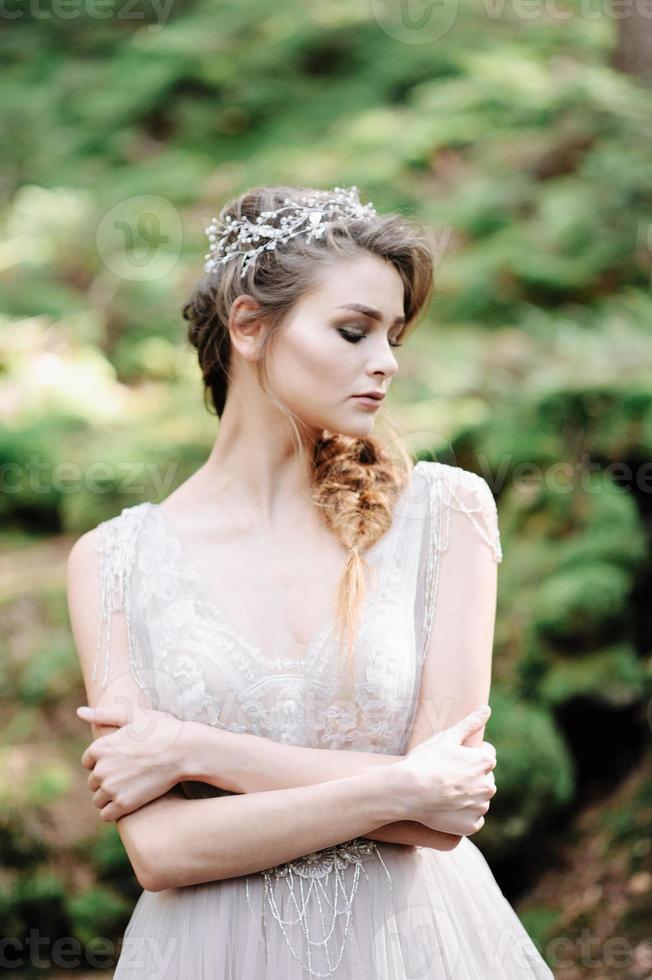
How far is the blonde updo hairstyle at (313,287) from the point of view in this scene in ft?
6.61

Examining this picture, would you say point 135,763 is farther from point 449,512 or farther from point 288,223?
point 288,223

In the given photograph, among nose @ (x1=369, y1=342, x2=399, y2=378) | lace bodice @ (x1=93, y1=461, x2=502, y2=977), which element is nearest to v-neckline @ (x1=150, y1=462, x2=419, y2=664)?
lace bodice @ (x1=93, y1=461, x2=502, y2=977)

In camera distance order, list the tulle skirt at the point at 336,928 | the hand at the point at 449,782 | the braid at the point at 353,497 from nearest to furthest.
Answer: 1. the hand at the point at 449,782
2. the tulle skirt at the point at 336,928
3. the braid at the point at 353,497

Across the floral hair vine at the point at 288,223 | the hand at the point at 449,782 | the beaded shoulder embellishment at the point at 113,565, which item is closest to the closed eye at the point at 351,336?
the floral hair vine at the point at 288,223

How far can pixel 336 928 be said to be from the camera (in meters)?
1.85

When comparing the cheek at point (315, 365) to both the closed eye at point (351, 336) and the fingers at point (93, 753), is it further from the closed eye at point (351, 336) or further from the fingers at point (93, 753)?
the fingers at point (93, 753)

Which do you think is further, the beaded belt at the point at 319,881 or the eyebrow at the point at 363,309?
the eyebrow at the point at 363,309

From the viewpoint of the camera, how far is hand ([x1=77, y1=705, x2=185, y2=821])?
1800mm

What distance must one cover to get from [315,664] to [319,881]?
0.39m

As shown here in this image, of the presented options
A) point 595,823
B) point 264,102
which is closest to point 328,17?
point 264,102

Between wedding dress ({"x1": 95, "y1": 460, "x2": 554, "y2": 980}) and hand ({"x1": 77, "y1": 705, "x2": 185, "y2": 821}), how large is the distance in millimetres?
81

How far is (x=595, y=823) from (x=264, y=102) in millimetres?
5630

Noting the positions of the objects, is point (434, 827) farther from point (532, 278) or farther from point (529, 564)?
point (532, 278)

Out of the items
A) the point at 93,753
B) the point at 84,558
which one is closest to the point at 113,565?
the point at 84,558
